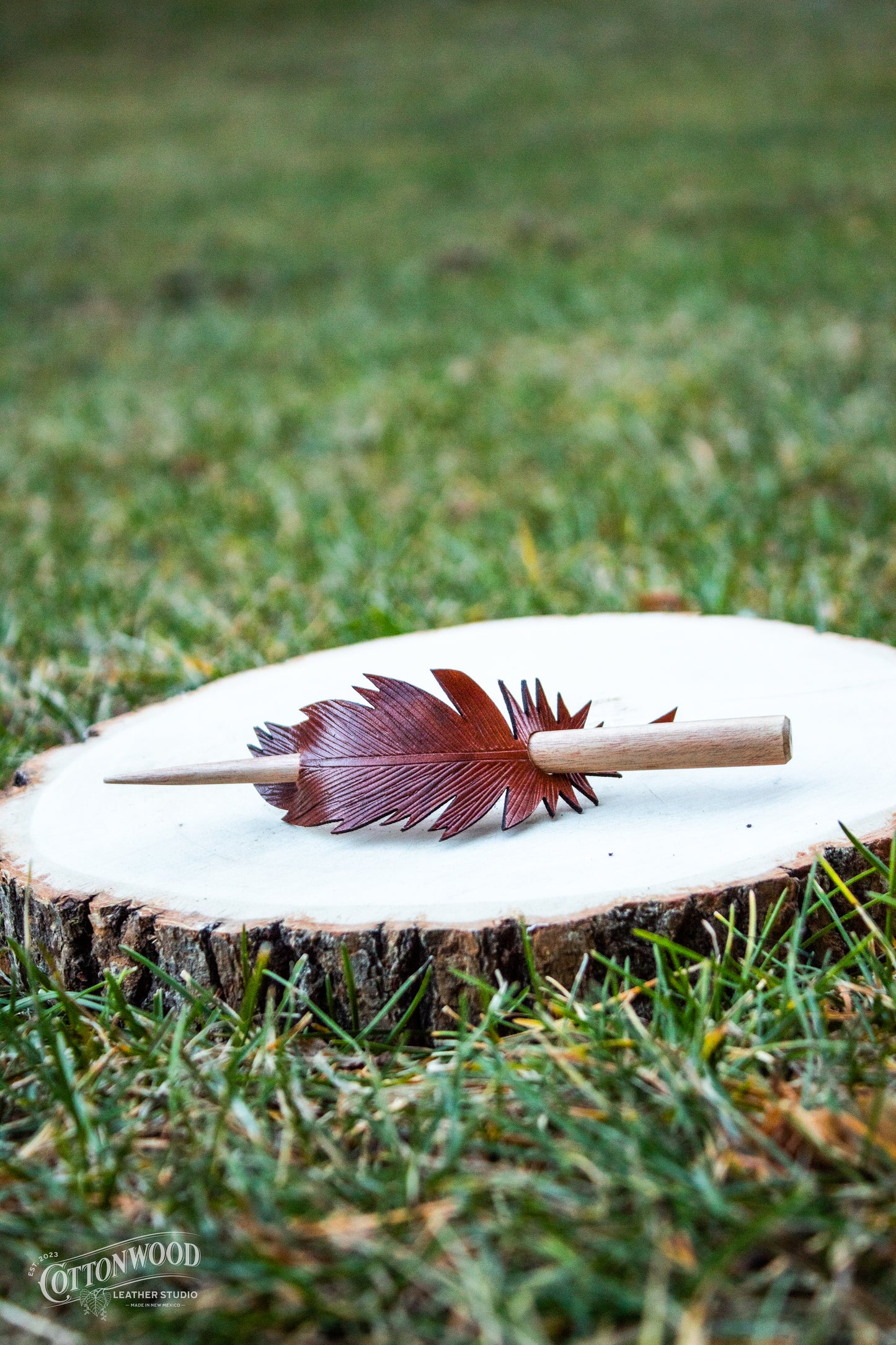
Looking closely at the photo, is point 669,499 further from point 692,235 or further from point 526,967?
point 692,235

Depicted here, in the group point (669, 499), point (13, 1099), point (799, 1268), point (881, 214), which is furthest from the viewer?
point (881, 214)

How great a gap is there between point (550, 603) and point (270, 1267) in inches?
75.7

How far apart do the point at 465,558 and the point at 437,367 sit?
2191 millimetres

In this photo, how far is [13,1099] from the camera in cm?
124

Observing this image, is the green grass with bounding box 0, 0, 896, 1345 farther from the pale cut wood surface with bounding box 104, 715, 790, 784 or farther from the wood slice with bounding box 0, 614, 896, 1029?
the pale cut wood surface with bounding box 104, 715, 790, 784

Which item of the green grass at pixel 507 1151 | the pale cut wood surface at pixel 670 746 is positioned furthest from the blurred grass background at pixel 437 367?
the pale cut wood surface at pixel 670 746

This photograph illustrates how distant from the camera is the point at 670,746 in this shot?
1.33 m

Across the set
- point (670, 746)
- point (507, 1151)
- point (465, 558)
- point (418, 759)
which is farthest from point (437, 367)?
point (507, 1151)

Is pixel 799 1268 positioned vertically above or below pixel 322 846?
below

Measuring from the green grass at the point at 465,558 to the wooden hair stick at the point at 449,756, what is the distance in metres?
0.21

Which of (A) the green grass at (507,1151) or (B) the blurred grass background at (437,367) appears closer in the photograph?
(A) the green grass at (507,1151)

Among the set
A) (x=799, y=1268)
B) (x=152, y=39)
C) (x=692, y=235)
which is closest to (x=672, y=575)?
(x=799, y=1268)

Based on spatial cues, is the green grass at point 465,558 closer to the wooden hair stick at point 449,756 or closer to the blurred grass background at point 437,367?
the blurred grass background at point 437,367

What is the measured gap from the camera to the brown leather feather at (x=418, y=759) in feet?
4.52
